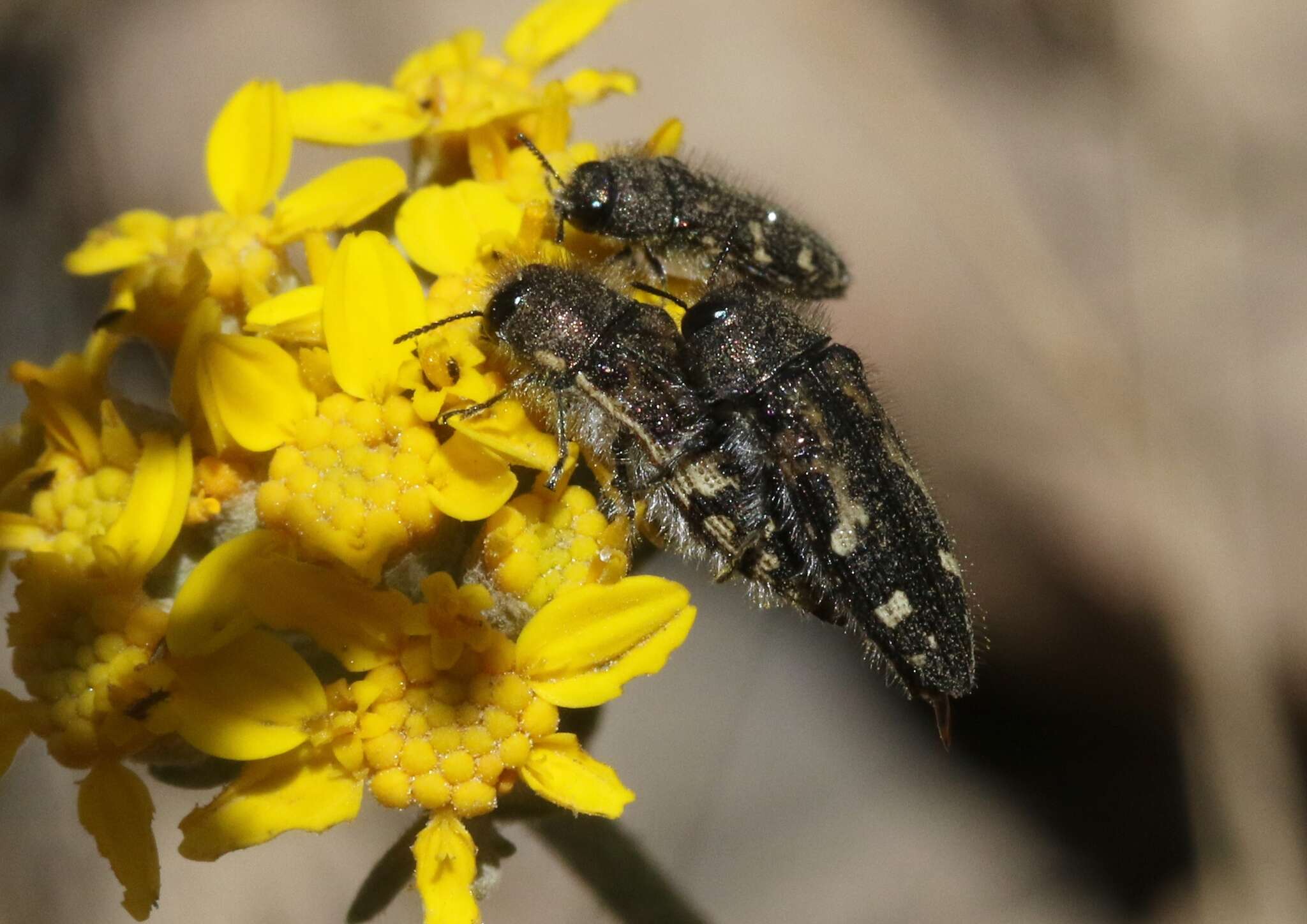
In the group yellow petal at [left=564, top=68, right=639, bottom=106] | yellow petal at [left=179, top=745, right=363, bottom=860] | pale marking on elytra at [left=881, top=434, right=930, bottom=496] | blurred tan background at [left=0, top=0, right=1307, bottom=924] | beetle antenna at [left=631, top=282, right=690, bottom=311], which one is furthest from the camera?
blurred tan background at [left=0, top=0, right=1307, bottom=924]

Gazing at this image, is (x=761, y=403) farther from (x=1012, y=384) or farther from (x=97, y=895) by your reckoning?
(x=97, y=895)

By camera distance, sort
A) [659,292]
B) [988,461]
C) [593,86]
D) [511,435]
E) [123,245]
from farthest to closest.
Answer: [988,461], [593,86], [123,245], [659,292], [511,435]

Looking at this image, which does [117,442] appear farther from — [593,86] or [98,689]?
[593,86]

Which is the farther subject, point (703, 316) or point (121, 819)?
point (703, 316)

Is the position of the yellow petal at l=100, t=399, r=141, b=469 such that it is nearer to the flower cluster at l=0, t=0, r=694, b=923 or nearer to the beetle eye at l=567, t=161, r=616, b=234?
the flower cluster at l=0, t=0, r=694, b=923

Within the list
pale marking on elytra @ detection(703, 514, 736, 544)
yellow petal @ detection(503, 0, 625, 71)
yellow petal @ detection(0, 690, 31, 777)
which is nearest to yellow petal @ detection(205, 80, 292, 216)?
yellow petal @ detection(503, 0, 625, 71)

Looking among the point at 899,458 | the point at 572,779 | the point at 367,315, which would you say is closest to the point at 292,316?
the point at 367,315

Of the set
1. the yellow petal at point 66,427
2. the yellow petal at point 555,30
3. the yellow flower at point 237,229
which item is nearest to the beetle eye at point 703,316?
the yellow flower at point 237,229
